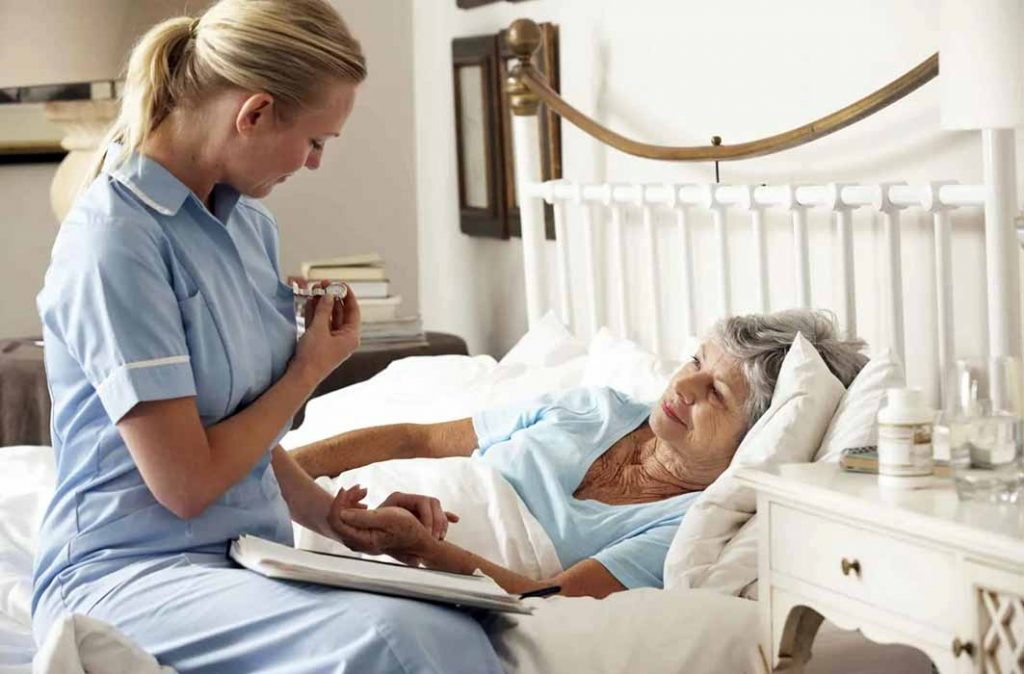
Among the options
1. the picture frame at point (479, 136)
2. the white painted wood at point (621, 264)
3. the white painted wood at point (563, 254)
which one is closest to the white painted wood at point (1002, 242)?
the white painted wood at point (621, 264)

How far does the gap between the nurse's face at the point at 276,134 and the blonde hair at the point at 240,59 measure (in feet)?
0.04

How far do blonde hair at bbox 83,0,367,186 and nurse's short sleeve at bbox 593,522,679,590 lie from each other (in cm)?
73

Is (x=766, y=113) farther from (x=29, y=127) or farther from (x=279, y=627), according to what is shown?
(x=29, y=127)

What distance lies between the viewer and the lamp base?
3.87 metres

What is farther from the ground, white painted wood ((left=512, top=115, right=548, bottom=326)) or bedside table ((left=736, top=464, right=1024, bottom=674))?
white painted wood ((left=512, top=115, right=548, bottom=326))

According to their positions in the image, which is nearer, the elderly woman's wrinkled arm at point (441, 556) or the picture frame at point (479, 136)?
the elderly woman's wrinkled arm at point (441, 556)

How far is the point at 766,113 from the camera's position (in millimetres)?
2850

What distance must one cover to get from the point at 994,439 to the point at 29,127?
3405 mm

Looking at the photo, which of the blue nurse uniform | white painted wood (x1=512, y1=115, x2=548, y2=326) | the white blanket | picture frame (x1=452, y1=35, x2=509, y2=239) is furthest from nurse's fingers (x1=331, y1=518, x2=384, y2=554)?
picture frame (x1=452, y1=35, x2=509, y2=239)

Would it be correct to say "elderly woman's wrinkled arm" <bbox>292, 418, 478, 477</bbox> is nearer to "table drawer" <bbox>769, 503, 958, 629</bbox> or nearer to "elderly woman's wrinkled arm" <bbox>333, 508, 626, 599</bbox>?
"elderly woman's wrinkled arm" <bbox>333, 508, 626, 599</bbox>

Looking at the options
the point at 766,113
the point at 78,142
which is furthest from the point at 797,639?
the point at 78,142

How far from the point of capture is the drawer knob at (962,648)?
1484mm

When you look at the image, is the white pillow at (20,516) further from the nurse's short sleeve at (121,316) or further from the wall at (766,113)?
the wall at (766,113)

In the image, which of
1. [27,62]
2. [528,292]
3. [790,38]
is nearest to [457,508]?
[790,38]
